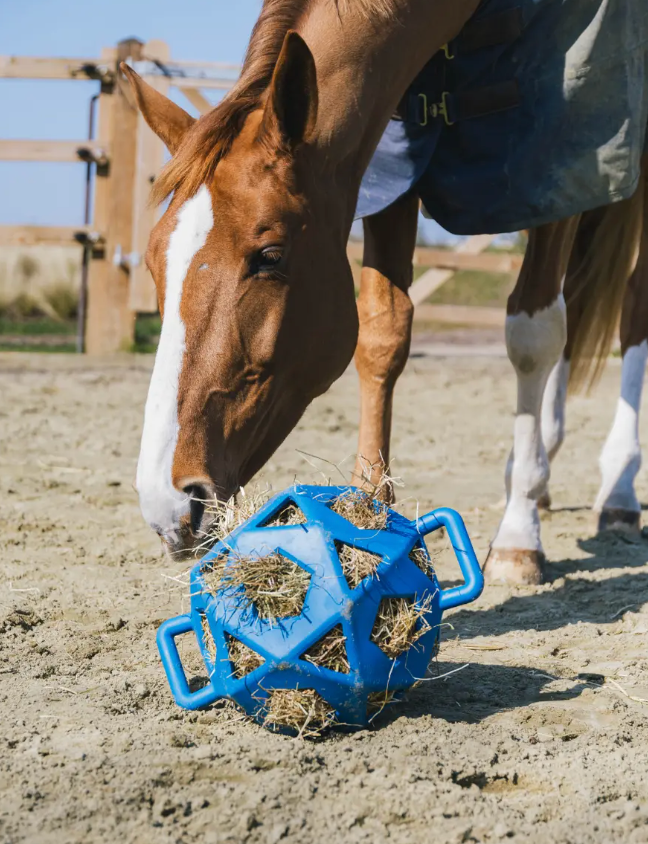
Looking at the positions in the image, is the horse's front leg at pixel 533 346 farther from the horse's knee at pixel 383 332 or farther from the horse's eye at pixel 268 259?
the horse's eye at pixel 268 259

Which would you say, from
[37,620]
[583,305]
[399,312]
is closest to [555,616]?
[399,312]

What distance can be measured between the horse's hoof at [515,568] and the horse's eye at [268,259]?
3.92 feet

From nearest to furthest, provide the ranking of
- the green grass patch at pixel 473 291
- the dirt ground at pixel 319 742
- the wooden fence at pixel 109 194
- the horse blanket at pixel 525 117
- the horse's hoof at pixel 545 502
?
the dirt ground at pixel 319 742 < the horse blanket at pixel 525 117 < the horse's hoof at pixel 545 502 < the wooden fence at pixel 109 194 < the green grass patch at pixel 473 291

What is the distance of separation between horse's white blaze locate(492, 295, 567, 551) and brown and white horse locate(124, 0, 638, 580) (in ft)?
2.80

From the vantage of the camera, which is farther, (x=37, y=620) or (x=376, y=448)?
(x=376, y=448)

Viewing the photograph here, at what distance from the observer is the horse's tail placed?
13.5 ft

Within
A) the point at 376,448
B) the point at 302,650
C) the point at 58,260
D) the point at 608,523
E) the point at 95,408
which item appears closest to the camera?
the point at 302,650

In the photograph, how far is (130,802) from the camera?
4.64 ft

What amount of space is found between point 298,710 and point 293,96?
4.05 feet

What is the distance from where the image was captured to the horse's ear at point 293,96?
201 cm

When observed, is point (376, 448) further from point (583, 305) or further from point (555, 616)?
point (583, 305)

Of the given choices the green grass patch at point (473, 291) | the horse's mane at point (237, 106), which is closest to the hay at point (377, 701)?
the horse's mane at point (237, 106)

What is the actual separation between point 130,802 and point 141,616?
100cm

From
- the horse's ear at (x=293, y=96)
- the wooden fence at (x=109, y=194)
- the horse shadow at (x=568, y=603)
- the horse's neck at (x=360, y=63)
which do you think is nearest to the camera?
the horse's ear at (x=293, y=96)
